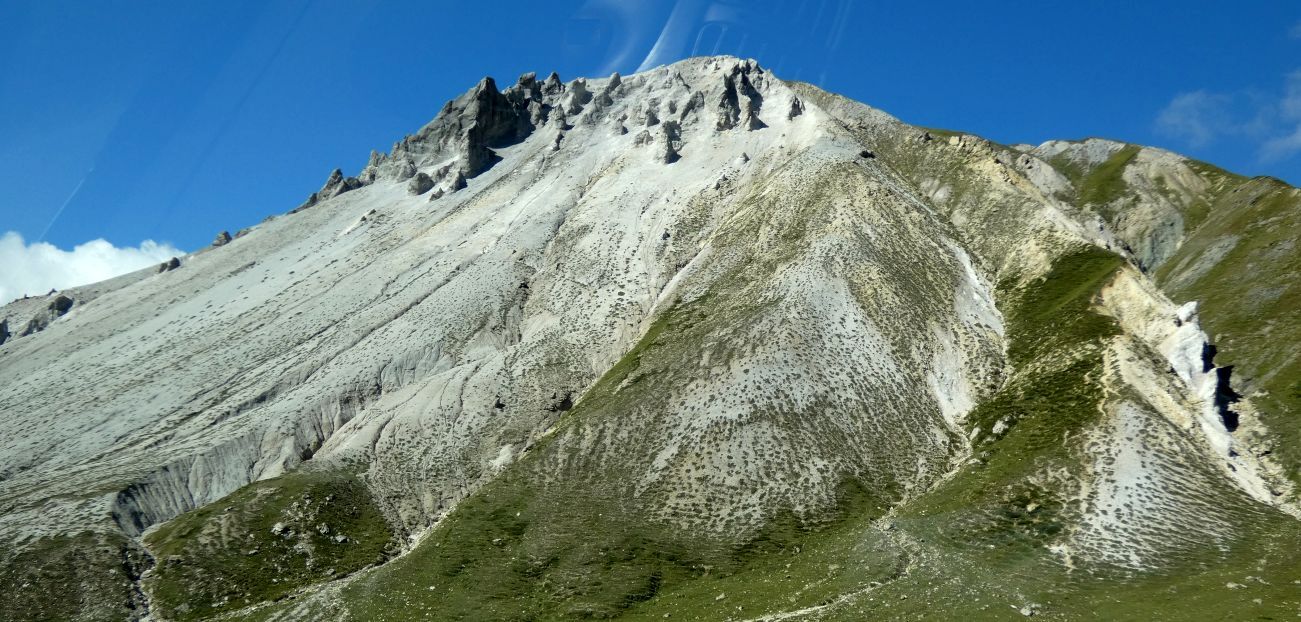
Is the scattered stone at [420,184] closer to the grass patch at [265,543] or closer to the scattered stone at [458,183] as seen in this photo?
the scattered stone at [458,183]

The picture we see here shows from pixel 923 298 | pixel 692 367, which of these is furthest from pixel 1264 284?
pixel 692 367

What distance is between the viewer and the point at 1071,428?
60094 mm

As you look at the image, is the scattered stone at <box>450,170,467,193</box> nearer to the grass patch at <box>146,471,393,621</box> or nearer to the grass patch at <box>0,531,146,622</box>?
the grass patch at <box>146,471,393,621</box>

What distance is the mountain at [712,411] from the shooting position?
171 feet

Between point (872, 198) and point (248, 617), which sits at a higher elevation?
point (872, 198)

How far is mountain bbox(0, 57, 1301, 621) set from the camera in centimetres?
5216

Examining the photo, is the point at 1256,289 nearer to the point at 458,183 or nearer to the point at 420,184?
the point at 458,183

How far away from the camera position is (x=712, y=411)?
7094 centimetres

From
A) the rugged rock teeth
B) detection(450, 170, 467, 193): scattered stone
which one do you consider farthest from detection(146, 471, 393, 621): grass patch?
the rugged rock teeth

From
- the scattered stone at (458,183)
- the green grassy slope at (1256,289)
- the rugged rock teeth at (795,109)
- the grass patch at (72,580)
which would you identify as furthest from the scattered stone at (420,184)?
the green grassy slope at (1256,289)

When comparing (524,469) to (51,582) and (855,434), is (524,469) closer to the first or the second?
(855,434)

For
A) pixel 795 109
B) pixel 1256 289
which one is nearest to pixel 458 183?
pixel 795 109

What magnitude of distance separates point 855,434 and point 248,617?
4928 centimetres

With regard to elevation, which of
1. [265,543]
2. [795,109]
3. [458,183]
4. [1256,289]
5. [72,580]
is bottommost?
[72,580]
